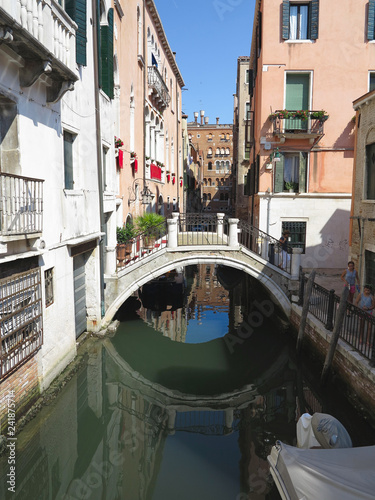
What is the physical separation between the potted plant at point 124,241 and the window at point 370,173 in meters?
6.44

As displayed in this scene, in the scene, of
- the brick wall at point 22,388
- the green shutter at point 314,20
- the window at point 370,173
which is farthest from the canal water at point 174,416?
the green shutter at point 314,20

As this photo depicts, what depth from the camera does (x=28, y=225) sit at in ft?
20.8

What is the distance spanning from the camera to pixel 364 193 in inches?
401

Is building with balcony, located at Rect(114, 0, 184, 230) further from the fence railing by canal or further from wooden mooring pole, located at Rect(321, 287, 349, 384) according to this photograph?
wooden mooring pole, located at Rect(321, 287, 349, 384)

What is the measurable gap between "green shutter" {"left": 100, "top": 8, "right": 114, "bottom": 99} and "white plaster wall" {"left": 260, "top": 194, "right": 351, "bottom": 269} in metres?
6.98

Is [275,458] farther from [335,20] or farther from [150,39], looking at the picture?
[150,39]

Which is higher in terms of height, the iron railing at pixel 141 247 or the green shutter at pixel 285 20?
the green shutter at pixel 285 20

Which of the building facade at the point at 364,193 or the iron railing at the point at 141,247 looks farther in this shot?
the iron railing at the point at 141,247

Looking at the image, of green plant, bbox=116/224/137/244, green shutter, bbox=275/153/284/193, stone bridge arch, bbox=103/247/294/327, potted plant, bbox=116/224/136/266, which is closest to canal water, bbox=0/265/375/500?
stone bridge arch, bbox=103/247/294/327

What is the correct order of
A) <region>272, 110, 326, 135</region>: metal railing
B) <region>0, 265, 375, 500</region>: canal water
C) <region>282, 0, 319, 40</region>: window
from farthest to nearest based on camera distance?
<region>272, 110, 326, 135</region>: metal railing < <region>282, 0, 319, 40</region>: window < <region>0, 265, 375, 500</region>: canal water

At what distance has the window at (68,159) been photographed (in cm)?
869

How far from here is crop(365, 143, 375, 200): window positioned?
386 inches

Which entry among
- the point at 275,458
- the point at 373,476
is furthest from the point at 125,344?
the point at 373,476

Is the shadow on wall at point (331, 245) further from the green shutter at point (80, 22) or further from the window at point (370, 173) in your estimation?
the green shutter at point (80, 22)
